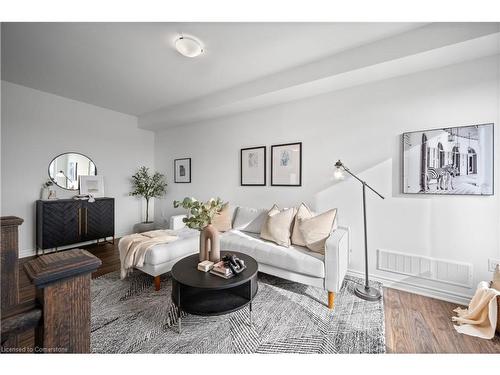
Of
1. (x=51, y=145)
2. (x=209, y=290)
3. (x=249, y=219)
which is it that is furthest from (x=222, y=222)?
(x=51, y=145)

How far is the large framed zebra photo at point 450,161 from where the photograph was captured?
2014mm

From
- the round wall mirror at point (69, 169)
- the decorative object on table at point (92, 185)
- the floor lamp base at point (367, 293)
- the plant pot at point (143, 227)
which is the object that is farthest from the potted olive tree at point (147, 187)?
the floor lamp base at point (367, 293)

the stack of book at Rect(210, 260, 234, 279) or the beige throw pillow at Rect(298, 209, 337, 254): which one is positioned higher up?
the beige throw pillow at Rect(298, 209, 337, 254)

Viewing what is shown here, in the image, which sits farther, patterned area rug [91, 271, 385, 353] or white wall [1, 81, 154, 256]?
white wall [1, 81, 154, 256]

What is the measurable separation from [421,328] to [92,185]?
200 inches

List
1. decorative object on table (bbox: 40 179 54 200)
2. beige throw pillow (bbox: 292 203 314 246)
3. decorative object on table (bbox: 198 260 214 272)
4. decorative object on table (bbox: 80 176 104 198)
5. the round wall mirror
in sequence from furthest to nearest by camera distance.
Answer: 1. decorative object on table (bbox: 80 176 104 198)
2. the round wall mirror
3. decorative object on table (bbox: 40 179 54 200)
4. beige throw pillow (bbox: 292 203 314 246)
5. decorative object on table (bbox: 198 260 214 272)

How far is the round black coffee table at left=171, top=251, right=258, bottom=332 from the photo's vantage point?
5.28 ft

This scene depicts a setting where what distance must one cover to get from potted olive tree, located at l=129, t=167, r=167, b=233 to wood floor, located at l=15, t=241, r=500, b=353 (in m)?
2.21

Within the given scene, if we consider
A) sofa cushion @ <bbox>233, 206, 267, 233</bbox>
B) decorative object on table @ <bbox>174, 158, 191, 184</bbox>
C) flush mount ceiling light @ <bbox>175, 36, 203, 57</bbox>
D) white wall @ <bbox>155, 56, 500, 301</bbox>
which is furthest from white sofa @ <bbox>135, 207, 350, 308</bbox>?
flush mount ceiling light @ <bbox>175, 36, 203, 57</bbox>

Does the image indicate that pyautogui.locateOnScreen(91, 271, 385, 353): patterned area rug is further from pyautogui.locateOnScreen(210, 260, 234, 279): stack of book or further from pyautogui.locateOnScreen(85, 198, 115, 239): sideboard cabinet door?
pyautogui.locateOnScreen(85, 198, 115, 239): sideboard cabinet door

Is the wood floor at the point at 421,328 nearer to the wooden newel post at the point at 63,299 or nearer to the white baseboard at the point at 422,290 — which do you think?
the white baseboard at the point at 422,290

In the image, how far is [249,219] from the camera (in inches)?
125

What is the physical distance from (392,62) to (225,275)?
2559 millimetres
